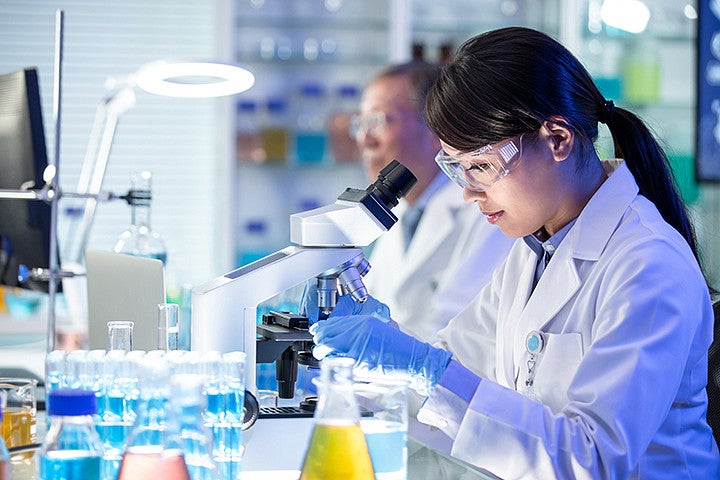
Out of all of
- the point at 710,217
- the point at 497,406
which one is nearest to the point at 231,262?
the point at 710,217

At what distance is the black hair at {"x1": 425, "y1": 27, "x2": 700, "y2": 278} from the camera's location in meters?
1.51

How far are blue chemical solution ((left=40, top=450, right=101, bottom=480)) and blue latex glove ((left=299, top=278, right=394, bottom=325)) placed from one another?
49 cm

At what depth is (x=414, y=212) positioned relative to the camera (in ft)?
11.2

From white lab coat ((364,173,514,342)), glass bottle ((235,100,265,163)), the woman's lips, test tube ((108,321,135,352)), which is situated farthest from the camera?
glass bottle ((235,100,265,163))

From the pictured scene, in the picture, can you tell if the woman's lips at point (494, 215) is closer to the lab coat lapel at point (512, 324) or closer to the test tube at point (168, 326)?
the lab coat lapel at point (512, 324)

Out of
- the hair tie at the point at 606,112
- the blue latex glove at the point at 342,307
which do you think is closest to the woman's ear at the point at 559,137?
the hair tie at the point at 606,112

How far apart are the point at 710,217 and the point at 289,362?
3601 millimetres

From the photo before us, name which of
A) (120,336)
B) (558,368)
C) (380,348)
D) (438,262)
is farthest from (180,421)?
(438,262)

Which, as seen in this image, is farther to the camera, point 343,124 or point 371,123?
point 343,124

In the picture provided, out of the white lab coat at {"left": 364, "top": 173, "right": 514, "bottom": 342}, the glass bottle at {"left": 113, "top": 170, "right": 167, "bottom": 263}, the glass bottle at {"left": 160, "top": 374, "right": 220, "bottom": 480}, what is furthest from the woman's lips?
the white lab coat at {"left": 364, "top": 173, "right": 514, "bottom": 342}

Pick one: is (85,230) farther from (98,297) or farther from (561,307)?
(561,307)

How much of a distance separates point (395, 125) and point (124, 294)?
6.44ft

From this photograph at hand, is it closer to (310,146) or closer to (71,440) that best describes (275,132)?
(310,146)

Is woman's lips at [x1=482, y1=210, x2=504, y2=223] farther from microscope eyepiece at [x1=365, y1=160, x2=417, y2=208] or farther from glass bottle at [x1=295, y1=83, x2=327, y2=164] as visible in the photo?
glass bottle at [x1=295, y1=83, x2=327, y2=164]
